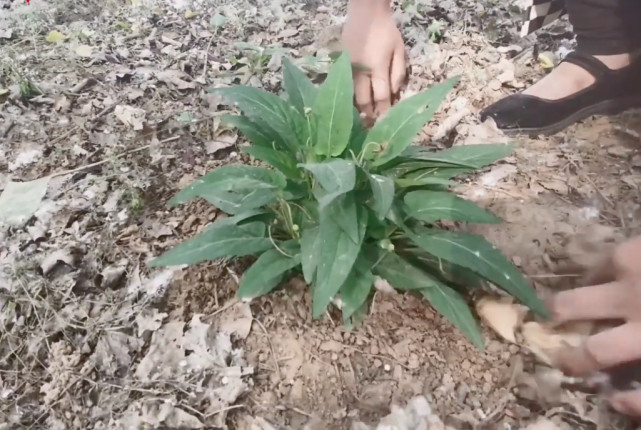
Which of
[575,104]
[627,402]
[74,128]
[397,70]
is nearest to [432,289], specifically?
[627,402]

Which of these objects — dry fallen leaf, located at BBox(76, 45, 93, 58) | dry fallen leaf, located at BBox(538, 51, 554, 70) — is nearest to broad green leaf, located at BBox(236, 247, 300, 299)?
dry fallen leaf, located at BBox(538, 51, 554, 70)

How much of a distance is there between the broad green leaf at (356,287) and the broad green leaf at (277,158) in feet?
0.50

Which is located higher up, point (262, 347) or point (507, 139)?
point (507, 139)

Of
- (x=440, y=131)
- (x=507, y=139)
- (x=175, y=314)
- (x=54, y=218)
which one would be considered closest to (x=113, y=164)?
(x=54, y=218)

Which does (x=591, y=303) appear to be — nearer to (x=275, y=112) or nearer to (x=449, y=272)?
(x=449, y=272)

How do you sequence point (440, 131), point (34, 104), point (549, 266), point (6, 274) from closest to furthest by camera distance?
point (549, 266)
point (6, 274)
point (440, 131)
point (34, 104)

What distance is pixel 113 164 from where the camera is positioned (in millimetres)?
1101

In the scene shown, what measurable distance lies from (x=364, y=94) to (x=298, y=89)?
0.63 feet

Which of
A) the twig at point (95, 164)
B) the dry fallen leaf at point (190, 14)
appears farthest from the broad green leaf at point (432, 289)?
the dry fallen leaf at point (190, 14)

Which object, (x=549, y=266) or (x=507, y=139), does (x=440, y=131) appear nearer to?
(x=507, y=139)

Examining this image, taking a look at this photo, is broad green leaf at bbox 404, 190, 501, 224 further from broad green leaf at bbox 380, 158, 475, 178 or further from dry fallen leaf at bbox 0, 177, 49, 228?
dry fallen leaf at bbox 0, 177, 49, 228

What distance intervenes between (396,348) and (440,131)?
0.46 meters

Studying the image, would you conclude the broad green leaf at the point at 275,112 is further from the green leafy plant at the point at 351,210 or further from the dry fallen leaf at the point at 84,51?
the dry fallen leaf at the point at 84,51

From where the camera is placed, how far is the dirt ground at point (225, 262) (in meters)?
0.77
